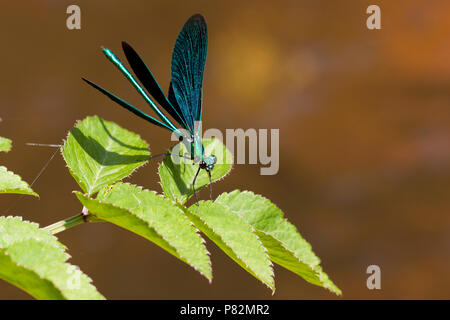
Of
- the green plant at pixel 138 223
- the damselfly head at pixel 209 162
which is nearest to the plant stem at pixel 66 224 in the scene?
the green plant at pixel 138 223

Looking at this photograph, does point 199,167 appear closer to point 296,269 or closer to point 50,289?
point 296,269

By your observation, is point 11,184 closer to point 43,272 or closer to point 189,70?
point 43,272

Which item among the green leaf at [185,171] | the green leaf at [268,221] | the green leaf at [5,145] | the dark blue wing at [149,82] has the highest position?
the dark blue wing at [149,82]

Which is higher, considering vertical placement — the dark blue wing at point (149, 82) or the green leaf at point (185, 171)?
the dark blue wing at point (149, 82)

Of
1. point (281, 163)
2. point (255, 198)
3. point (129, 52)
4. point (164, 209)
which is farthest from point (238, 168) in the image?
point (164, 209)

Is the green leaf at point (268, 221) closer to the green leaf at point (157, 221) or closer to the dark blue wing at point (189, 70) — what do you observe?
the green leaf at point (157, 221)

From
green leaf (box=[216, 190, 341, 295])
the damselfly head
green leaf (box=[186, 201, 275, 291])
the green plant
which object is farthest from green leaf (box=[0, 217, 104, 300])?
the damselfly head
